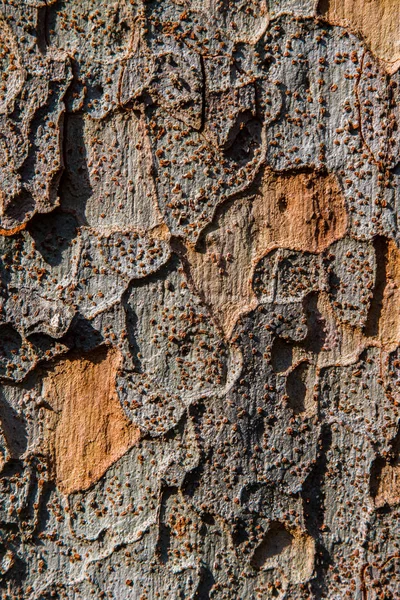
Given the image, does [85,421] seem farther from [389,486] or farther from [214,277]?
[389,486]

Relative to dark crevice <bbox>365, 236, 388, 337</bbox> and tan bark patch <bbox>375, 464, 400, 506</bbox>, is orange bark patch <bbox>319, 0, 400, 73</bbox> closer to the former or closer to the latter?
dark crevice <bbox>365, 236, 388, 337</bbox>

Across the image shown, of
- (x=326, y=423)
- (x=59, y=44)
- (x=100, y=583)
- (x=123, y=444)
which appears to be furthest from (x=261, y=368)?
(x=59, y=44)

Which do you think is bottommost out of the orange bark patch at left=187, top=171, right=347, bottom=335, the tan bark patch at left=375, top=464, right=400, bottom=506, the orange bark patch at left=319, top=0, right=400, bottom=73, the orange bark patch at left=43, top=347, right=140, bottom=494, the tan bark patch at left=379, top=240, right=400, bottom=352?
the tan bark patch at left=375, top=464, right=400, bottom=506

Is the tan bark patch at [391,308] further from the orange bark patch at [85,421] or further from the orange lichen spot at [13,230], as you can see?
the orange lichen spot at [13,230]

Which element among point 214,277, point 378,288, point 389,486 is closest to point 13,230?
point 214,277

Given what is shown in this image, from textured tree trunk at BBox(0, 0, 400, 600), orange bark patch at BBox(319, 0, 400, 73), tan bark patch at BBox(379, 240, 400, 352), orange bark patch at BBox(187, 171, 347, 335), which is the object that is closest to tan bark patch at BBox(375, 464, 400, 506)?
textured tree trunk at BBox(0, 0, 400, 600)

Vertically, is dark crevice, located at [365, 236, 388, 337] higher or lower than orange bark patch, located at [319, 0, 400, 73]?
lower

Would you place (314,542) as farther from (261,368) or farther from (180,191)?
(180,191)
